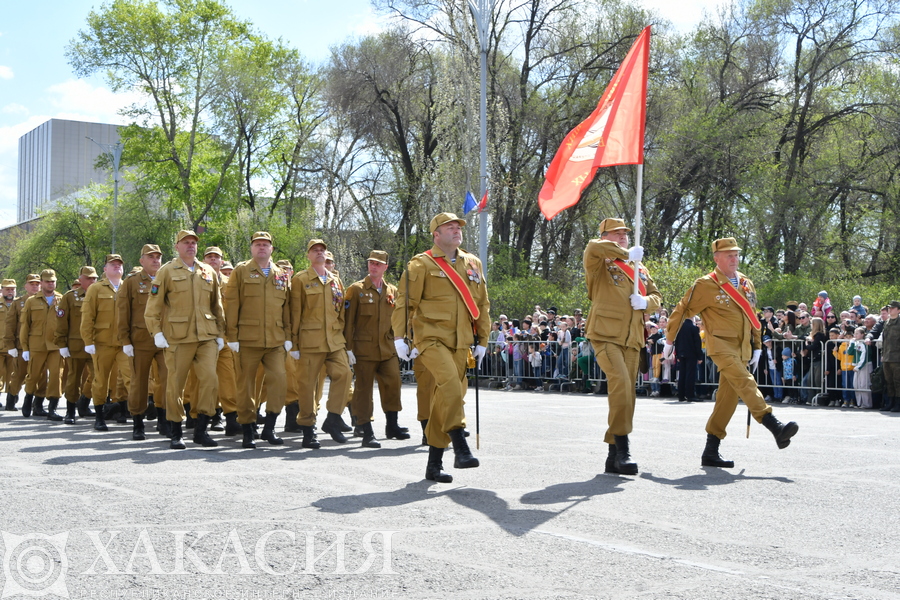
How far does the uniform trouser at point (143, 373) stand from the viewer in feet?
37.5

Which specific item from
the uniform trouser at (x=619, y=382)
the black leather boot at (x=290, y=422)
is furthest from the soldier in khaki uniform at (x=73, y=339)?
the uniform trouser at (x=619, y=382)

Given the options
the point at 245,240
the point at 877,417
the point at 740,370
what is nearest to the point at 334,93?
the point at 245,240

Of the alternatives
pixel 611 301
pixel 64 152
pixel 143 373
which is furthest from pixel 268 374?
pixel 64 152

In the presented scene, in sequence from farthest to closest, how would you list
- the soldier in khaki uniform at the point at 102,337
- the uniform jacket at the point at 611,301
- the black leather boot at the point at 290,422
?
the soldier in khaki uniform at the point at 102,337 → the black leather boot at the point at 290,422 → the uniform jacket at the point at 611,301

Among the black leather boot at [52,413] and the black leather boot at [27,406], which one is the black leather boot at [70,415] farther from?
the black leather boot at [27,406]

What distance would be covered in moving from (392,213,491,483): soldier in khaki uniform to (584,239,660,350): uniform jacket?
0.98 metres

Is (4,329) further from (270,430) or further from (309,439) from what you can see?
(309,439)

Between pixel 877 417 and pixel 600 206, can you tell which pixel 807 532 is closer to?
pixel 877 417

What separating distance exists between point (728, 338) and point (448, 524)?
4222 millimetres

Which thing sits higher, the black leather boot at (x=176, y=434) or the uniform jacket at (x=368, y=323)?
the uniform jacket at (x=368, y=323)

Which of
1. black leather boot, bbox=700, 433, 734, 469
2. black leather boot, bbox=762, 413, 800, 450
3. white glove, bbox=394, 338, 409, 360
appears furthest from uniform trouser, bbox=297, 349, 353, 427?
black leather boot, bbox=762, 413, 800, 450

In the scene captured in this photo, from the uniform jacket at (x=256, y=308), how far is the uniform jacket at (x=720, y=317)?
425cm

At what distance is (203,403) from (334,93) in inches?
1150

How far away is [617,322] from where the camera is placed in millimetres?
8391
